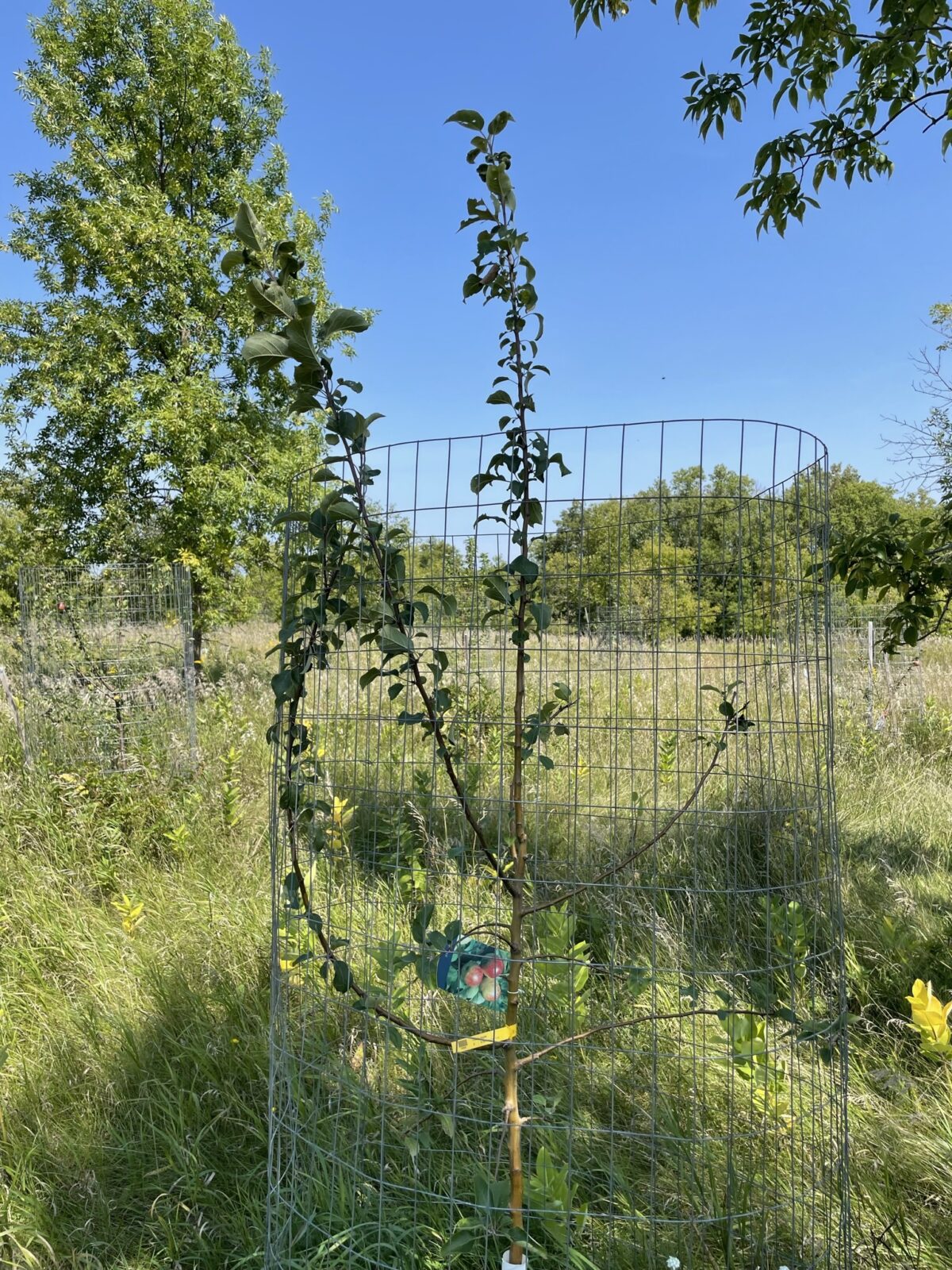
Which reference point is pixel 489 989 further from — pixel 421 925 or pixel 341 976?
pixel 341 976

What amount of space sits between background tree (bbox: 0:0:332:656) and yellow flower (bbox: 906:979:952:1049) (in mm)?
8649

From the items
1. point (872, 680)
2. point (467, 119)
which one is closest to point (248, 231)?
point (467, 119)

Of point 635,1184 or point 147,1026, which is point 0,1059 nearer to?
point 147,1026

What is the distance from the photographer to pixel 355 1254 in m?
1.67

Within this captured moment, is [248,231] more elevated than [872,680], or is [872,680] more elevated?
[248,231]

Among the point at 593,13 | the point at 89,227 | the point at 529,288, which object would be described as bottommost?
the point at 529,288

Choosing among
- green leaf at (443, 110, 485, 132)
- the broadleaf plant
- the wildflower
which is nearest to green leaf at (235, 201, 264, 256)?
the broadleaf plant

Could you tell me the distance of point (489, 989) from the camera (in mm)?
1509

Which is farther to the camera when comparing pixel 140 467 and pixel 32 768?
pixel 140 467

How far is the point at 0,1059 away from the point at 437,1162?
1.18m

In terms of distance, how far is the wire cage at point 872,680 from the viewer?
271 inches

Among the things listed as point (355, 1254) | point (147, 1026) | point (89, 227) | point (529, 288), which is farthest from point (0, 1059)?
point (89, 227)

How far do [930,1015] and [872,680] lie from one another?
5.70 meters

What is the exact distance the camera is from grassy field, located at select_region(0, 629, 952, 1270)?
2049mm
